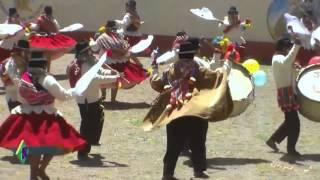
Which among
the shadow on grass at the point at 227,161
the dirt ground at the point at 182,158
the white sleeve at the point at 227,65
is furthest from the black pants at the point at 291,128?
the white sleeve at the point at 227,65

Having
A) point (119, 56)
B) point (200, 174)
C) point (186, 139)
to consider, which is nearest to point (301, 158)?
point (200, 174)

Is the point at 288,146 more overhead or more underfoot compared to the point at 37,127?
more underfoot

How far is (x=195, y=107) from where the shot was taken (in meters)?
8.73

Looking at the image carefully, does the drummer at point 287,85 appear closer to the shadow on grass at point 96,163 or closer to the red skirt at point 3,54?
the shadow on grass at point 96,163

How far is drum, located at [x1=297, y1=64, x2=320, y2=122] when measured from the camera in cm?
1081

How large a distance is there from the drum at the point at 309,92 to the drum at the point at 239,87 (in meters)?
0.65

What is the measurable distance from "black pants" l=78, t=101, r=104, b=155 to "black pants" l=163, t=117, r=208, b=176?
175 cm

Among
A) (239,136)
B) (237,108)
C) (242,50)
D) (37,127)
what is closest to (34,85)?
(37,127)

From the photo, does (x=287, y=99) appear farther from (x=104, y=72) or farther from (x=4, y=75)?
(x=4, y=75)

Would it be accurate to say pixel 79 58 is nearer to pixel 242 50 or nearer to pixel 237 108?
pixel 237 108

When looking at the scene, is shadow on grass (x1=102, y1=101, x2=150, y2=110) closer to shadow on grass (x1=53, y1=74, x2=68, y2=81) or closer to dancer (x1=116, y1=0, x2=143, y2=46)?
dancer (x1=116, y1=0, x2=143, y2=46)

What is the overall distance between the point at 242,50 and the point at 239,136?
761 cm

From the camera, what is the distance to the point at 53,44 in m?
17.2

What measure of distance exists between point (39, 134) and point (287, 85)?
3572 mm
